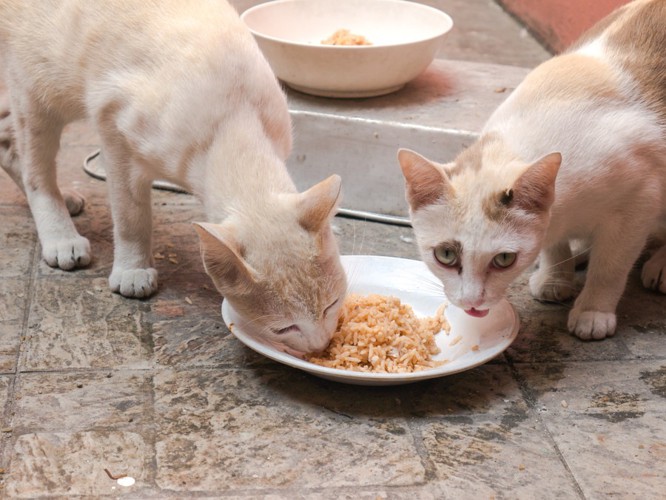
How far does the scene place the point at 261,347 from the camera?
7.13 feet

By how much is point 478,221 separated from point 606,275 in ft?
2.13

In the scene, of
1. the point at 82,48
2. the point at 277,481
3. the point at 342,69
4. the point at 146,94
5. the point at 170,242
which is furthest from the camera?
the point at 342,69

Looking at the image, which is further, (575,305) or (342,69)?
(342,69)

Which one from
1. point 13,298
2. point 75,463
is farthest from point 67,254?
point 75,463

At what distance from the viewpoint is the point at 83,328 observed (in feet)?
8.34

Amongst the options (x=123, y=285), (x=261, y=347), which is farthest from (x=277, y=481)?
(x=123, y=285)

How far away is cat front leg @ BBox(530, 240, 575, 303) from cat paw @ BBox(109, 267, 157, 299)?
125 centimetres

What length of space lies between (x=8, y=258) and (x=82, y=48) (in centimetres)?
82

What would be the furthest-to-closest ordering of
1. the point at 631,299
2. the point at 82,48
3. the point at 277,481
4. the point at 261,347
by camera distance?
the point at 631,299
the point at 82,48
the point at 261,347
the point at 277,481

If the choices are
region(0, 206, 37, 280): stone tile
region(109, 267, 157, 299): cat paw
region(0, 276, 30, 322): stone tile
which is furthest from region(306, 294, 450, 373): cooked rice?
region(0, 206, 37, 280): stone tile

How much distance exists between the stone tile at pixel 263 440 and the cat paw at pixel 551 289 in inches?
34.2

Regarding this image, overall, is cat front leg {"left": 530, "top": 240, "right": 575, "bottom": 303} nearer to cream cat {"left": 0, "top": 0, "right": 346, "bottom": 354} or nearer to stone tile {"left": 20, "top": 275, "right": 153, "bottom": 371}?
cream cat {"left": 0, "top": 0, "right": 346, "bottom": 354}

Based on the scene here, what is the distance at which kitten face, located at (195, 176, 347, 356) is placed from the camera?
6.63ft

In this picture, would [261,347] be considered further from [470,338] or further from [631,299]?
[631,299]
